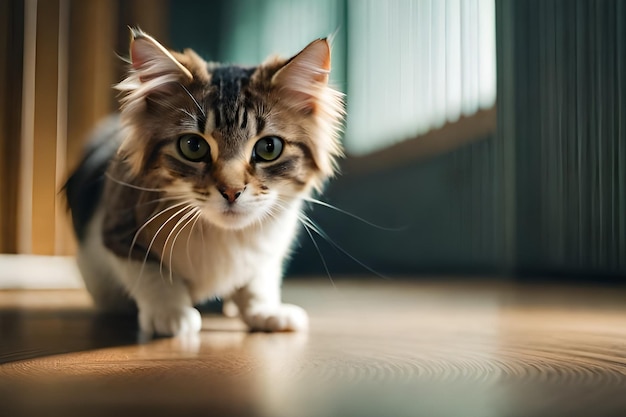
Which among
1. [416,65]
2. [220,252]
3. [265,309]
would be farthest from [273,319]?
[416,65]

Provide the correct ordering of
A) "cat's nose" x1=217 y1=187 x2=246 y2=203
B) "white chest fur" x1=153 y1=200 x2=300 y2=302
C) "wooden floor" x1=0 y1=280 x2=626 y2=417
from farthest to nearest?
1. "white chest fur" x1=153 y1=200 x2=300 y2=302
2. "cat's nose" x1=217 y1=187 x2=246 y2=203
3. "wooden floor" x1=0 y1=280 x2=626 y2=417

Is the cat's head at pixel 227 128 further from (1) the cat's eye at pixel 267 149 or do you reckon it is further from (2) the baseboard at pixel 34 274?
(2) the baseboard at pixel 34 274

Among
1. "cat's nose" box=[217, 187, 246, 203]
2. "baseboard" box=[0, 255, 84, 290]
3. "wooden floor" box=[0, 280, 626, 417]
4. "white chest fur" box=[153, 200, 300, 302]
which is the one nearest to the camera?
"wooden floor" box=[0, 280, 626, 417]

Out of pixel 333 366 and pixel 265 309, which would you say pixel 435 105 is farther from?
pixel 333 366

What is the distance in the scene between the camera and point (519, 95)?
107 inches

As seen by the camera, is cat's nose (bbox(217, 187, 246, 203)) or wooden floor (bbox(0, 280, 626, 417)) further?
cat's nose (bbox(217, 187, 246, 203))

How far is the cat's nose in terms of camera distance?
3.57 ft

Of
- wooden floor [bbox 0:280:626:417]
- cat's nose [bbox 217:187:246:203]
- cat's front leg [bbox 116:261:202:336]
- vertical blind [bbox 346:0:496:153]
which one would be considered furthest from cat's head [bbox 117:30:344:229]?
vertical blind [bbox 346:0:496:153]

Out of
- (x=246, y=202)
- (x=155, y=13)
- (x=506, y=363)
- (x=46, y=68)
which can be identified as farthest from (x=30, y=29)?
(x=506, y=363)

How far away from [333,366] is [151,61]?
60cm

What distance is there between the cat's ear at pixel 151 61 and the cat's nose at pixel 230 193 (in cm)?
23

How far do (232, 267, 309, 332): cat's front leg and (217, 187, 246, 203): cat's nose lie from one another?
0.28 meters

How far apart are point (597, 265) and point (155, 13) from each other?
202 centimetres

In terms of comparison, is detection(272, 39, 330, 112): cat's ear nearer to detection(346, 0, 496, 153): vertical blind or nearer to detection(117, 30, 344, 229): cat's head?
detection(117, 30, 344, 229): cat's head
